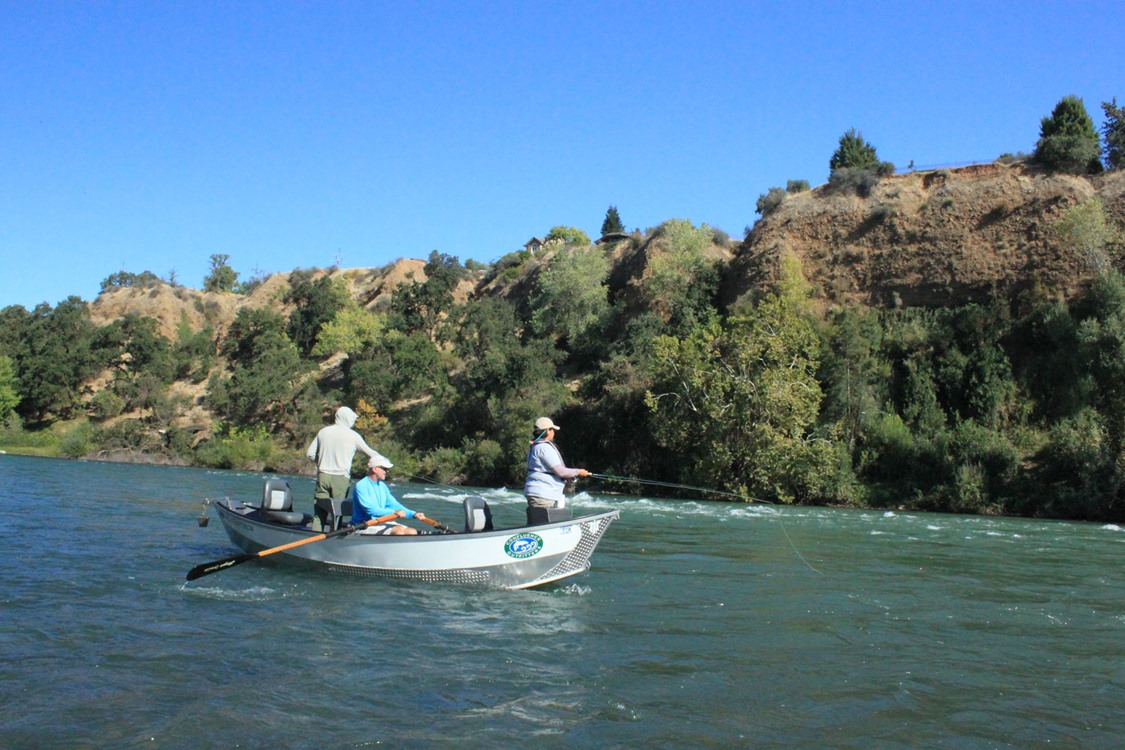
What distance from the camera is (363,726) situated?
249 inches

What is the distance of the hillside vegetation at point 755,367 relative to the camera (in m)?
30.6

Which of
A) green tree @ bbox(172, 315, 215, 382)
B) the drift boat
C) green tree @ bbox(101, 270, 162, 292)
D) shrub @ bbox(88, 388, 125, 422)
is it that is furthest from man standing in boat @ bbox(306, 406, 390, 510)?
green tree @ bbox(101, 270, 162, 292)

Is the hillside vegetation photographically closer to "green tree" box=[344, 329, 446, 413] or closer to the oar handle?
"green tree" box=[344, 329, 446, 413]

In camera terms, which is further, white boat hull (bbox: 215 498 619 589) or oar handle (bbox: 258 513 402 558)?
oar handle (bbox: 258 513 402 558)

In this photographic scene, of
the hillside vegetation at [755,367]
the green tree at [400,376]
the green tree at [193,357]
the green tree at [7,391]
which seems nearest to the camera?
the hillside vegetation at [755,367]

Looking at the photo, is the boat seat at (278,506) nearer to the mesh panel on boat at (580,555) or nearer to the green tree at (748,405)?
the mesh panel on boat at (580,555)

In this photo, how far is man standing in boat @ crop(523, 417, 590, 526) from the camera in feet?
38.2

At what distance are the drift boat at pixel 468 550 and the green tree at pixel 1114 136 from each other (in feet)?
118

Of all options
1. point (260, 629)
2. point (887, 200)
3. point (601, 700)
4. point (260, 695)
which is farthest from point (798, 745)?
point (887, 200)

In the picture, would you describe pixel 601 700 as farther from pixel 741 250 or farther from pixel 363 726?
pixel 741 250

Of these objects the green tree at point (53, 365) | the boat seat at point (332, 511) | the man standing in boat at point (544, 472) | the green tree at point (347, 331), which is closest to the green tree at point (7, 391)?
the green tree at point (53, 365)

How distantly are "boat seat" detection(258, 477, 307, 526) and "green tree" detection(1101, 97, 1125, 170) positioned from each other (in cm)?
3741

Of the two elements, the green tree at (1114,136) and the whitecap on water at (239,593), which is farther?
the green tree at (1114,136)

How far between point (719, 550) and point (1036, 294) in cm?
2498
